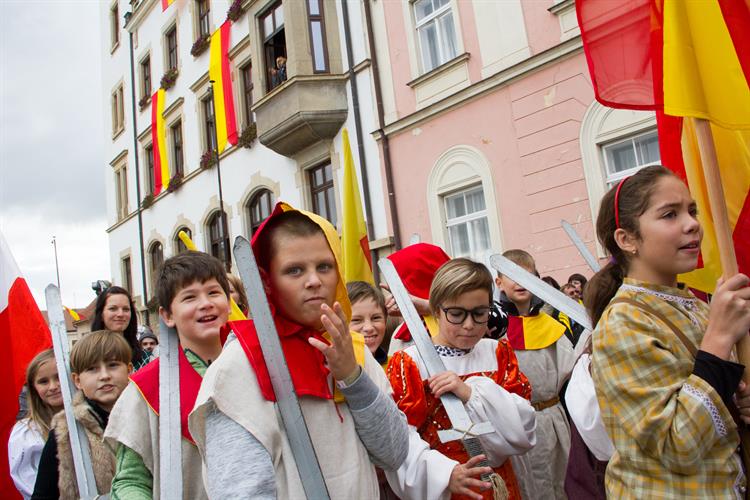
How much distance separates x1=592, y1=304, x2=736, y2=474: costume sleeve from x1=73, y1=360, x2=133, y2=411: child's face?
192 cm

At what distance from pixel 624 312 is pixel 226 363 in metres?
1.07

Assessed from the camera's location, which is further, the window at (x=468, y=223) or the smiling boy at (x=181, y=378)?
the window at (x=468, y=223)

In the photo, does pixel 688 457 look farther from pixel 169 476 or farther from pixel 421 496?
pixel 169 476

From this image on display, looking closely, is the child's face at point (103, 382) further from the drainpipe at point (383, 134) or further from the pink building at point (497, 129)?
the drainpipe at point (383, 134)

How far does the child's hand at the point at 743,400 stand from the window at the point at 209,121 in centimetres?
1591

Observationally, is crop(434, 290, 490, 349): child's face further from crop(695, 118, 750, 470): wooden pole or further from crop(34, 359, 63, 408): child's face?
crop(34, 359, 63, 408): child's face

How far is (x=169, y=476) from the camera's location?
170 cm

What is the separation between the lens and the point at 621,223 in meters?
1.91

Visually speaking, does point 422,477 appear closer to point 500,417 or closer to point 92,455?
point 500,417

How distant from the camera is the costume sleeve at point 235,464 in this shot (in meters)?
1.29

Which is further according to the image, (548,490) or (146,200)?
(146,200)

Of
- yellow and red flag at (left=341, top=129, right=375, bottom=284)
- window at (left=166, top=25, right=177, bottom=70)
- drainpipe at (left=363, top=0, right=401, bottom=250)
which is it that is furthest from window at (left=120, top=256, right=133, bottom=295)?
yellow and red flag at (left=341, top=129, right=375, bottom=284)

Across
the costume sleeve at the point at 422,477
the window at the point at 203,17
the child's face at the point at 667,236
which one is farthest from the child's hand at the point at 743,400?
the window at the point at 203,17

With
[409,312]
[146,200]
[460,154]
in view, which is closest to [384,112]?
[460,154]
